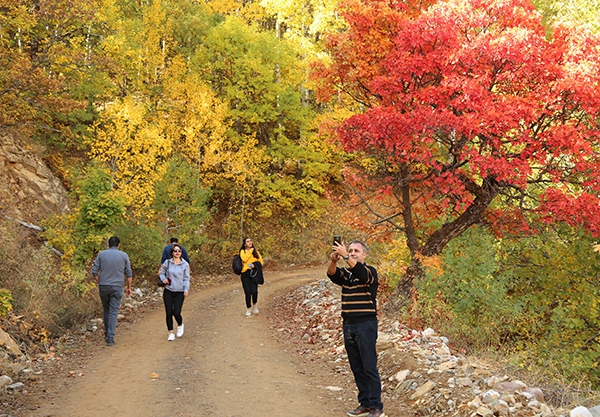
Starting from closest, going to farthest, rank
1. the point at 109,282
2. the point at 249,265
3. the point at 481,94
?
the point at 481,94
the point at 109,282
the point at 249,265

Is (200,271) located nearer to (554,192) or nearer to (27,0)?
(27,0)

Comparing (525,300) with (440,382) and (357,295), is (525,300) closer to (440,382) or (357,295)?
(440,382)

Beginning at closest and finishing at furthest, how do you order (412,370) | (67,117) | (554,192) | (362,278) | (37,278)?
(362,278) < (412,370) < (554,192) < (37,278) < (67,117)

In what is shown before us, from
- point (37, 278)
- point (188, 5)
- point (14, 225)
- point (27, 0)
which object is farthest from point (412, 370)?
point (188, 5)

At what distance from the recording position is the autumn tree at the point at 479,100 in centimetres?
918

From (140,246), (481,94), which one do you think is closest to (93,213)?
(140,246)

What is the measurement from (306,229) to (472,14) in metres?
22.3

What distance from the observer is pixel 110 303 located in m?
10.7

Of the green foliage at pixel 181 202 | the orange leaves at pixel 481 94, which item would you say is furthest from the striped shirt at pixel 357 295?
the green foliage at pixel 181 202

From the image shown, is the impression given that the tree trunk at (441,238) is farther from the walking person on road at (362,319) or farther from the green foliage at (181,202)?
the green foliage at (181,202)

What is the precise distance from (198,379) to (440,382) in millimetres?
3651

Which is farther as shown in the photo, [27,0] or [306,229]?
[306,229]

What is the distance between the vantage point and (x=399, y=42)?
33.0ft

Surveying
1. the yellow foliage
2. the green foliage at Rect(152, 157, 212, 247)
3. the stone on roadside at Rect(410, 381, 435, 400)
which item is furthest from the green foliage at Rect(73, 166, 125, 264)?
the stone on roadside at Rect(410, 381, 435, 400)
